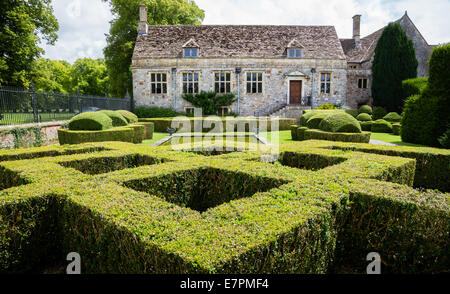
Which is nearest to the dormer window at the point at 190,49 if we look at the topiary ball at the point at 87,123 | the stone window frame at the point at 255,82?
the stone window frame at the point at 255,82

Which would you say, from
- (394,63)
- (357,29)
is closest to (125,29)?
(357,29)

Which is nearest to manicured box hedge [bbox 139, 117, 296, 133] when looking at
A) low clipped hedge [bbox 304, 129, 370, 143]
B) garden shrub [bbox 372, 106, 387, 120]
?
low clipped hedge [bbox 304, 129, 370, 143]

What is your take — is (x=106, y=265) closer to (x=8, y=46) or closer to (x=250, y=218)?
(x=250, y=218)

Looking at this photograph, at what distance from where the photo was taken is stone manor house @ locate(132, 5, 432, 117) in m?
27.6

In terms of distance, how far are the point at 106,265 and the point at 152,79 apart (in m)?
27.1

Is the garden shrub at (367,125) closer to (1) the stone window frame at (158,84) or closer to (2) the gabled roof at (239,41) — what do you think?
(2) the gabled roof at (239,41)

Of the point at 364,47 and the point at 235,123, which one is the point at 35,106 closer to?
the point at 235,123

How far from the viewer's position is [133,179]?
4.43 meters

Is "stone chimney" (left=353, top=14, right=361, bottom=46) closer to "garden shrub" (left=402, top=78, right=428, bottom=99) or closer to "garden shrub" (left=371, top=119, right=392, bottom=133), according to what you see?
"garden shrub" (left=402, top=78, right=428, bottom=99)

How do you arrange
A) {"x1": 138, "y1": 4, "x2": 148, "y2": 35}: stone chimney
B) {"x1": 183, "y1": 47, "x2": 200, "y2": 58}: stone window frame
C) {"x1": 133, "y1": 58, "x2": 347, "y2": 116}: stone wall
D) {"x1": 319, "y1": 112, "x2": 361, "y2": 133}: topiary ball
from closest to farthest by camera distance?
{"x1": 319, "y1": 112, "x2": 361, "y2": 133}: topiary ball < {"x1": 183, "y1": 47, "x2": 200, "y2": 58}: stone window frame < {"x1": 133, "y1": 58, "x2": 347, "y2": 116}: stone wall < {"x1": 138, "y1": 4, "x2": 148, "y2": 35}: stone chimney

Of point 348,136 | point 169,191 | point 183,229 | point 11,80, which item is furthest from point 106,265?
point 11,80

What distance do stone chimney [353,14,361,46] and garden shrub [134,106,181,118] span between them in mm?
23338

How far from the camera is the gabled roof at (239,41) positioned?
2777cm

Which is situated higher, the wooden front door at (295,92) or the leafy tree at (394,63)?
the leafy tree at (394,63)
